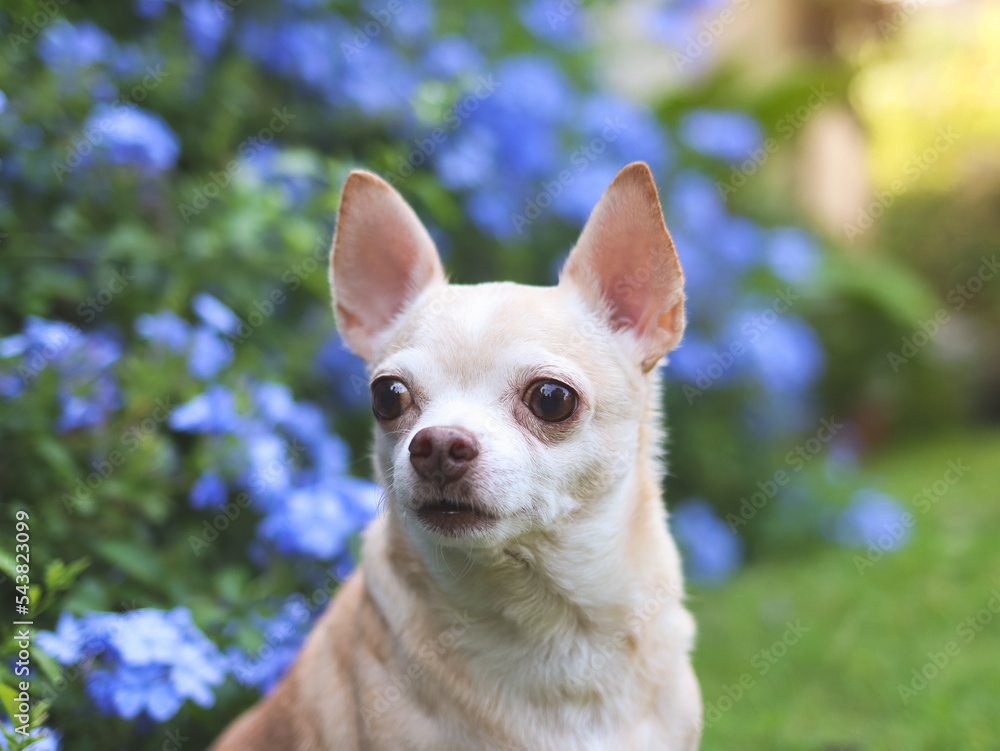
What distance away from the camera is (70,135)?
301cm

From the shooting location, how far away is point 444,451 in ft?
5.37

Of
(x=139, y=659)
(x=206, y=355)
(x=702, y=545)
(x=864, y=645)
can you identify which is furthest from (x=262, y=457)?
(x=864, y=645)

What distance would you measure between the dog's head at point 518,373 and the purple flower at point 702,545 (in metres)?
2.34

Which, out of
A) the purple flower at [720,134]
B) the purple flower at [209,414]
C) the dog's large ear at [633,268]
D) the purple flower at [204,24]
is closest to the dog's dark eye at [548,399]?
the dog's large ear at [633,268]

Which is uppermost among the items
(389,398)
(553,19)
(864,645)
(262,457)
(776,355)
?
(553,19)

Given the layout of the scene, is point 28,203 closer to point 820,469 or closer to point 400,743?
point 400,743

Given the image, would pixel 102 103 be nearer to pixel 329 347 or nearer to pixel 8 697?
pixel 329 347

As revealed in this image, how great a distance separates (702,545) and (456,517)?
9.47ft

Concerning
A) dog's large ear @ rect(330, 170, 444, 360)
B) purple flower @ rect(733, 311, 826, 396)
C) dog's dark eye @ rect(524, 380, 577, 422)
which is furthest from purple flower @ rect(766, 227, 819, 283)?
dog's dark eye @ rect(524, 380, 577, 422)

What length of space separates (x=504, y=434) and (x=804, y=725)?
1.98m

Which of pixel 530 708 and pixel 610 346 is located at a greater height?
pixel 610 346

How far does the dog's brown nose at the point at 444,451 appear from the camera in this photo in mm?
1637

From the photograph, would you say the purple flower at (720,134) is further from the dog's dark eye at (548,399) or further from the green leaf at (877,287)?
the dog's dark eye at (548,399)

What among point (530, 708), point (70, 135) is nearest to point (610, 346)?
point (530, 708)
